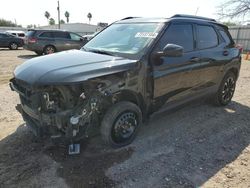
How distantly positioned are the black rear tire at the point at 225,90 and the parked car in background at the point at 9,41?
20.8m

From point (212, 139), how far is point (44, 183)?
9.01 feet

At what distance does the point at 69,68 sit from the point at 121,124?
113 centimetres

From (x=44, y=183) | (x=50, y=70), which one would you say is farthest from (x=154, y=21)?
(x=44, y=183)

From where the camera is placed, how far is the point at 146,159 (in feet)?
11.8

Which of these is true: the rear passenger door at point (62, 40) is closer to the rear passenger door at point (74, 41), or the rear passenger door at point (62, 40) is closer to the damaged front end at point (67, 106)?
the rear passenger door at point (74, 41)

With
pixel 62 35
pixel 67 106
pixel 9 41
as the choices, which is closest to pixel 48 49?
pixel 62 35

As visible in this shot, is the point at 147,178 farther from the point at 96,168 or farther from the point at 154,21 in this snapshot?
the point at 154,21

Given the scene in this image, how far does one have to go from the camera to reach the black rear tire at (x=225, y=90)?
5.64m

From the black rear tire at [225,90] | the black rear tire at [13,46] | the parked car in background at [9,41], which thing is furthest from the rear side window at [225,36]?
the black rear tire at [13,46]

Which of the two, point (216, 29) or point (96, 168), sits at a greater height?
point (216, 29)

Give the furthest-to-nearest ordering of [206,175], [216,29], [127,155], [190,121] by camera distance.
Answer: [216,29] → [190,121] → [127,155] → [206,175]

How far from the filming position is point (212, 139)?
4285 mm

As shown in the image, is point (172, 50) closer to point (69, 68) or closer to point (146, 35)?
point (146, 35)

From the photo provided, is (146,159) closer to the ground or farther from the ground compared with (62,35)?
closer to the ground
